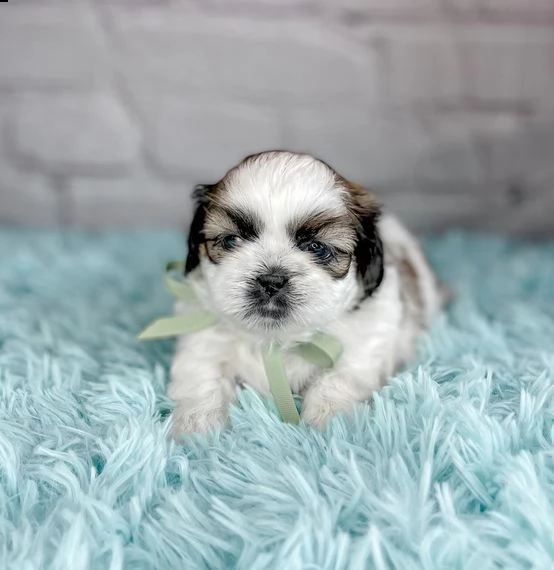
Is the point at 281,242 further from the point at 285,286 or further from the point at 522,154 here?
the point at 522,154

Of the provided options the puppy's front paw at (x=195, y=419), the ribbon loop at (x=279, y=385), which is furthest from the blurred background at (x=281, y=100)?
the puppy's front paw at (x=195, y=419)

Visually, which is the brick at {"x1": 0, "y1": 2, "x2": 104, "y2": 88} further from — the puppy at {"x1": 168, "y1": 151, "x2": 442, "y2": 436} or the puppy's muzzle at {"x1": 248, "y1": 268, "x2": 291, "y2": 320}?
the puppy's muzzle at {"x1": 248, "y1": 268, "x2": 291, "y2": 320}

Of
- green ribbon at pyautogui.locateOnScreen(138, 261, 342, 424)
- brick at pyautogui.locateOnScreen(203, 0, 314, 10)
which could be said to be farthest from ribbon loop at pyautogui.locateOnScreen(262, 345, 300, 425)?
brick at pyautogui.locateOnScreen(203, 0, 314, 10)

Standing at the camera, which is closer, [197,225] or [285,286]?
[285,286]

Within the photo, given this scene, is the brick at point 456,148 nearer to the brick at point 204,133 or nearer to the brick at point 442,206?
the brick at point 442,206

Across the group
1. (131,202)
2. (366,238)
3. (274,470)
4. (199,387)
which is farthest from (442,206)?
(274,470)
